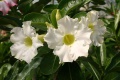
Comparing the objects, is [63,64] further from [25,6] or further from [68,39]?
[25,6]

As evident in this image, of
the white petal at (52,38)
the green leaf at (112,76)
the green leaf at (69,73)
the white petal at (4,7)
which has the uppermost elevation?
the white petal at (4,7)

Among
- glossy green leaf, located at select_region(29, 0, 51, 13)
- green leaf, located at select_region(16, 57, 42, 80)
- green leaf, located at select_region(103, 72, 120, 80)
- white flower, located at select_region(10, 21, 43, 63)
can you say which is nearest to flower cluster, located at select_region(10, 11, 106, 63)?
white flower, located at select_region(10, 21, 43, 63)

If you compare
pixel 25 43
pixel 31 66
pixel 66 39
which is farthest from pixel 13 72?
pixel 66 39

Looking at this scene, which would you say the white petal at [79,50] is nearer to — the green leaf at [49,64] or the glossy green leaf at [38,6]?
the green leaf at [49,64]

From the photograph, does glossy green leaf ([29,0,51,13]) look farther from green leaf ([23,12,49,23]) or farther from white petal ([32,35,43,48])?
white petal ([32,35,43,48])

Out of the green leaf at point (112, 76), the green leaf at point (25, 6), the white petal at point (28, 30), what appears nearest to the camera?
the white petal at point (28, 30)

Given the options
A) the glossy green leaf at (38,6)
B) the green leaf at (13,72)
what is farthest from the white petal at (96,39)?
the glossy green leaf at (38,6)
